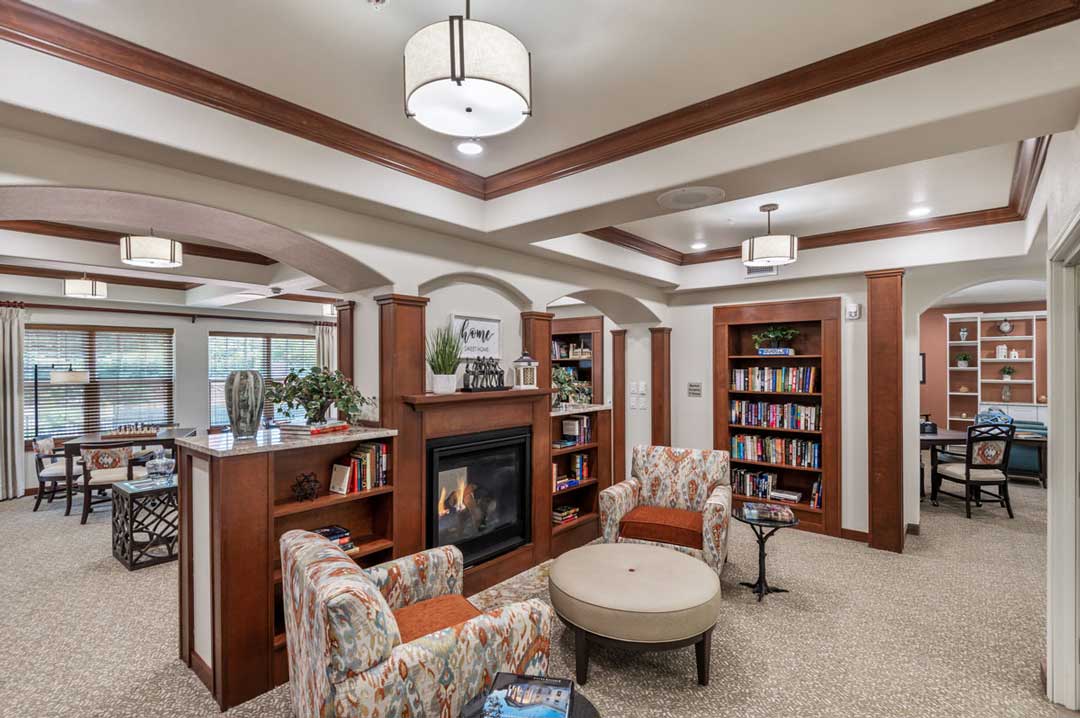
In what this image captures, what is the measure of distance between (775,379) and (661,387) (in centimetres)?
119

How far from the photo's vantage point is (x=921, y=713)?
240 centimetres

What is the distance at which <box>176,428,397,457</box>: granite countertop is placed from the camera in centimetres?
246

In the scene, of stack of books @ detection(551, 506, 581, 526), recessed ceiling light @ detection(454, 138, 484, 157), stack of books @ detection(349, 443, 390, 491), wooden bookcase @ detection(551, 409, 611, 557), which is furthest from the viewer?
wooden bookcase @ detection(551, 409, 611, 557)

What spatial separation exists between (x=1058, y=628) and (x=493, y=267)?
3620 millimetres

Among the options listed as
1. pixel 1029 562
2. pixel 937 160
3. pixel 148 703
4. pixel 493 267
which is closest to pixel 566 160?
pixel 493 267

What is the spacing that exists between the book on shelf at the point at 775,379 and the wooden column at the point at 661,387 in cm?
71

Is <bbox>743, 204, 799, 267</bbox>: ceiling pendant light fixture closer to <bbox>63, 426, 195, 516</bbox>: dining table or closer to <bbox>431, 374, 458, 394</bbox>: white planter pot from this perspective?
<bbox>431, 374, 458, 394</bbox>: white planter pot

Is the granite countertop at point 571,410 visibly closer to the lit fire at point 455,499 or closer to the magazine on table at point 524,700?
the lit fire at point 455,499

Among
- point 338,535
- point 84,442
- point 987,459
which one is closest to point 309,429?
point 338,535

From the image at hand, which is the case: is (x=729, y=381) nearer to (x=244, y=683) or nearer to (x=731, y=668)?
(x=731, y=668)

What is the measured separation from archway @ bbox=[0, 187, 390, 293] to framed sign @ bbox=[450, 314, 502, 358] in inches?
28.8

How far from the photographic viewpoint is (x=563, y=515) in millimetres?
4680

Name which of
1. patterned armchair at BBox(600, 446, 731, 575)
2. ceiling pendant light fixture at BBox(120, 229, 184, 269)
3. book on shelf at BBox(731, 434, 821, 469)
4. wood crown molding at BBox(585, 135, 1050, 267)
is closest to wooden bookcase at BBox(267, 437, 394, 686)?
patterned armchair at BBox(600, 446, 731, 575)

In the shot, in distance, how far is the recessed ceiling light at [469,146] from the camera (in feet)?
9.16
